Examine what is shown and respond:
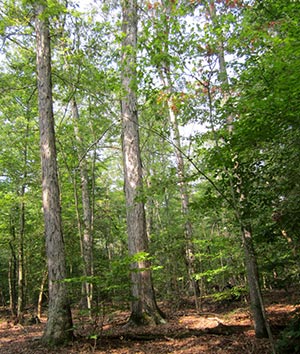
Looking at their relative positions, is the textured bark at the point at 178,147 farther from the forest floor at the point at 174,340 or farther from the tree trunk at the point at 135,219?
the forest floor at the point at 174,340

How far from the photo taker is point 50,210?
643cm

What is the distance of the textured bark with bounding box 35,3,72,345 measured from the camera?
5723 millimetres

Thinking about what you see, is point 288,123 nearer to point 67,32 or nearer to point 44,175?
point 44,175

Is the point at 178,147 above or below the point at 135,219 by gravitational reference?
above

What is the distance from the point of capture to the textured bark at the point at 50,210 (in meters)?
5.72

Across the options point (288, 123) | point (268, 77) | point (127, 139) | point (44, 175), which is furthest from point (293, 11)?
point (44, 175)

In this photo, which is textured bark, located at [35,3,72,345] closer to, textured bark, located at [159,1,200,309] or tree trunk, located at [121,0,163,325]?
tree trunk, located at [121,0,163,325]

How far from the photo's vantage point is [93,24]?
332 inches

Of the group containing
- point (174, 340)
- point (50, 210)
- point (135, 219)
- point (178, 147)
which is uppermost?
point (178, 147)

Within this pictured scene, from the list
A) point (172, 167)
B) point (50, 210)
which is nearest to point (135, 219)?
point (50, 210)

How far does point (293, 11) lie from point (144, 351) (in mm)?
5854

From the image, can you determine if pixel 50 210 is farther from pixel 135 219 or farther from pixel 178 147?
pixel 178 147

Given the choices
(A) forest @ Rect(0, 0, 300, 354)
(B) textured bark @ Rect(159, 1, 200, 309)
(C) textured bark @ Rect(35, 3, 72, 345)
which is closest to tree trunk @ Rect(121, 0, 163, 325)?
(A) forest @ Rect(0, 0, 300, 354)

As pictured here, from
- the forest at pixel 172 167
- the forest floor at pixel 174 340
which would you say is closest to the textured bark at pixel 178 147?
the forest at pixel 172 167
